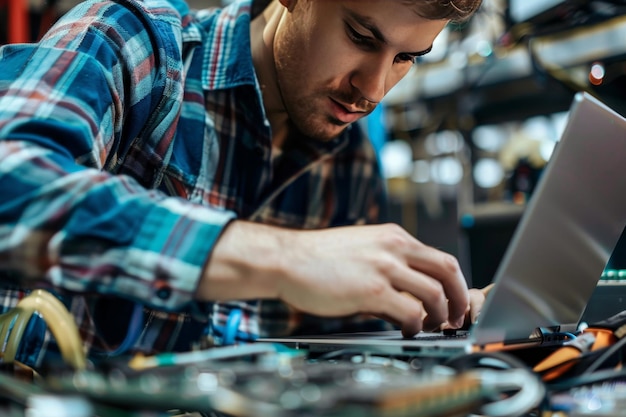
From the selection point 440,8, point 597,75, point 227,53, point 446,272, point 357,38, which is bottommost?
point 446,272

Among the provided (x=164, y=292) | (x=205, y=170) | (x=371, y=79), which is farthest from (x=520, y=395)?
(x=205, y=170)

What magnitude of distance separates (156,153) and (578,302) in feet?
2.19

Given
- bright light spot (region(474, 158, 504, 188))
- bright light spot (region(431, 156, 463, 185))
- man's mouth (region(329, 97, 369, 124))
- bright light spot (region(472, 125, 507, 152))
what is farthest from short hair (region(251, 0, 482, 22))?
bright light spot (region(472, 125, 507, 152))

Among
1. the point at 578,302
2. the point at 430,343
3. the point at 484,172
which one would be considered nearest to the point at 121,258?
the point at 430,343

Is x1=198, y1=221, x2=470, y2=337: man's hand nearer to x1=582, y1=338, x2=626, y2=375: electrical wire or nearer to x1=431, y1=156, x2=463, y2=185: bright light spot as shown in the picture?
x1=582, y1=338, x2=626, y2=375: electrical wire

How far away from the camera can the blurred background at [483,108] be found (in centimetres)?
188

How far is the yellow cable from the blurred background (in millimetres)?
1019

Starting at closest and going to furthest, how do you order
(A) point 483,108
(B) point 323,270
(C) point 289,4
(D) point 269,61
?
(B) point 323,270, (C) point 289,4, (D) point 269,61, (A) point 483,108

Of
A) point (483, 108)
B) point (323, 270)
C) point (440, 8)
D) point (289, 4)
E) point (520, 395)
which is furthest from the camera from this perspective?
point (483, 108)

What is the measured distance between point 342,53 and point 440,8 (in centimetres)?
16

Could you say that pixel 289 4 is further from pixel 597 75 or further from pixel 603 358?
pixel 603 358

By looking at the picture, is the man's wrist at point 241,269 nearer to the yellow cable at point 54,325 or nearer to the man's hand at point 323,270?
the man's hand at point 323,270

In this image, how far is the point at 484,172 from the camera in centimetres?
321

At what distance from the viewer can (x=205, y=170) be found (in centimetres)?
117
